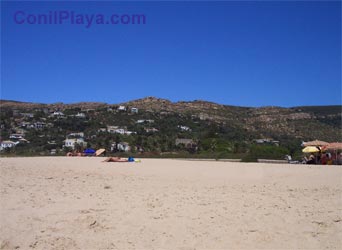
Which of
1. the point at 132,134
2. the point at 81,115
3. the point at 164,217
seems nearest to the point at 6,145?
the point at 132,134

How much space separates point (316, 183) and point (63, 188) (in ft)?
21.9

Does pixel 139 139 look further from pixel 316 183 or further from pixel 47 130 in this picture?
pixel 316 183

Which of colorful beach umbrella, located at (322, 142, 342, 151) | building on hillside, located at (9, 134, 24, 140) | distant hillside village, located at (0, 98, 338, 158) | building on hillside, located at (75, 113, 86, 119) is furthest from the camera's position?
building on hillside, located at (75, 113, 86, 119)

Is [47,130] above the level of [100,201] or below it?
above

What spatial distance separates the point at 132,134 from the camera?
59.8 m

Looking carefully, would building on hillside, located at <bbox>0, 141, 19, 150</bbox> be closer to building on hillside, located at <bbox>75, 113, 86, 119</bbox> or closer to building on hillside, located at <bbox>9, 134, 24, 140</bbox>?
building on hillside, located at <bbox>9, 134, 24, 140</bbox>

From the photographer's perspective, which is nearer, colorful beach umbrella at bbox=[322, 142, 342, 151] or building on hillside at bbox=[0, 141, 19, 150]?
colorful beach umbrella at bbox=[322, 142, 342, 151]

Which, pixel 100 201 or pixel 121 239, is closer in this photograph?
pixel 121 239

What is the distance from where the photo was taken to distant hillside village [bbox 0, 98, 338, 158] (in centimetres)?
4233

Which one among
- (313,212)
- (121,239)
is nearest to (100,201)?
(121,239)

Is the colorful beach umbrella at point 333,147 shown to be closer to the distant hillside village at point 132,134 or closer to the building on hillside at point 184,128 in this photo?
the distant hillside village at point 132,134

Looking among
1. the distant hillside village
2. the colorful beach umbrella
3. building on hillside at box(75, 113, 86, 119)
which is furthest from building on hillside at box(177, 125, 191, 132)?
the colorful beach umbrella

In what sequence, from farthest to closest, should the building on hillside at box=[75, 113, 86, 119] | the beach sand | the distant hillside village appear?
1. the building on hillside at box=[75, 113, 86, 119]
2. the distant hillside village
3. the beach sand

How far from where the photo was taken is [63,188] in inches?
397
